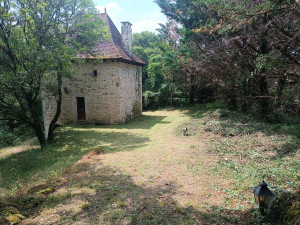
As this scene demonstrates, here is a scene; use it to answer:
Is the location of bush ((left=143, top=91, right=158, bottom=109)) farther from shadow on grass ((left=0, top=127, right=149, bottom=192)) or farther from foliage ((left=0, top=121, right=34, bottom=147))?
foliage ((left=0, top=121, right=34, bottom=147))

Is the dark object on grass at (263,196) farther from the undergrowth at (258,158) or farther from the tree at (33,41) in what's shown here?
the tree at (33,41)

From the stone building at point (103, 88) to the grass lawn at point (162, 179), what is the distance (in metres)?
4.39

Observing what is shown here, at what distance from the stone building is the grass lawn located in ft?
14.4

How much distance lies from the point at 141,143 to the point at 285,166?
539 centimetres

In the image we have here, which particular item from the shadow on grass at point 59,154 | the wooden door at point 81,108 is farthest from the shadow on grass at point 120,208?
the wooden door at point 81,108

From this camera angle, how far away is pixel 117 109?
540 inches

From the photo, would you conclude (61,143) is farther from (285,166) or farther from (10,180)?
(285,166)

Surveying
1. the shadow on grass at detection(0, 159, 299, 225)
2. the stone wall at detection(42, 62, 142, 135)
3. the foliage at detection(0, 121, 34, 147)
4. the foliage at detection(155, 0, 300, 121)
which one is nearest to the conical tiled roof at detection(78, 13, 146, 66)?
the stone wall at detection(42, 62, 142, 135)

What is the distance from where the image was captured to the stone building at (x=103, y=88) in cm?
1344

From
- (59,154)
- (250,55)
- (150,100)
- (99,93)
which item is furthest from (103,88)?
(150,100)

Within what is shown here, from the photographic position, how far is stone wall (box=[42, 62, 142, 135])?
13.5 metres

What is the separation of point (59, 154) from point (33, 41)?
4.90 metres

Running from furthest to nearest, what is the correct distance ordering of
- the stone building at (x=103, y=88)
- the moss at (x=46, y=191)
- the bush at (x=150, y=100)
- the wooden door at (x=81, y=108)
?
1. the bush at (x=150, y=100)
2. the wooden door at (x=81, y=108)
3. the stone building at (x=103, y=88)
4. the moss at (x=46, y=191)

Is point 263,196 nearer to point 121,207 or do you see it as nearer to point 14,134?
point 121,207
